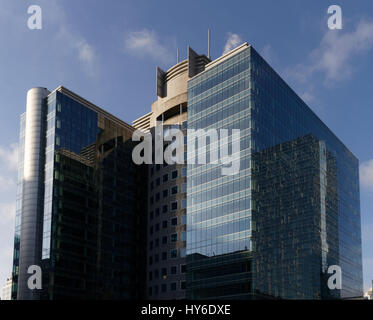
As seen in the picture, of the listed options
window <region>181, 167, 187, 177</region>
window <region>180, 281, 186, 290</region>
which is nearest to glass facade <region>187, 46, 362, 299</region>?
window <region>180, 281, 186, 290</region>

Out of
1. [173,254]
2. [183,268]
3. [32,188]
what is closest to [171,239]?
[173,254]

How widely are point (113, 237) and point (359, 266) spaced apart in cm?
7722

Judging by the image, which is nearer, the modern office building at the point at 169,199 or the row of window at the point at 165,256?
the row of window at the point at 165,256

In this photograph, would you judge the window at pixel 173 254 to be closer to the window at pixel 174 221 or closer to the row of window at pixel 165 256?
the row of window at pixel 165 256

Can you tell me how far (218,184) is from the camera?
3976 inches

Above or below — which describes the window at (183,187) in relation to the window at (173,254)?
above

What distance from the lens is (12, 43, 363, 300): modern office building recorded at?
321 ft

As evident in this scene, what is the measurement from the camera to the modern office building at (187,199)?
9788cm

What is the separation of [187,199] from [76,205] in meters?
24.5

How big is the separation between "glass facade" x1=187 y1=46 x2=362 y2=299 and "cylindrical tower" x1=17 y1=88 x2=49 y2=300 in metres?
32.3

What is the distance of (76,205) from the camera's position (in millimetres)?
110062

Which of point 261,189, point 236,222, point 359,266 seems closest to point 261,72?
point 261,189

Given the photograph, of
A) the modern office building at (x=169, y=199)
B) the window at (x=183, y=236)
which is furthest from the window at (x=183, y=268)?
the window at (x=183, y=236)

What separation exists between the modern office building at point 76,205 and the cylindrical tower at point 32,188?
21 cm
